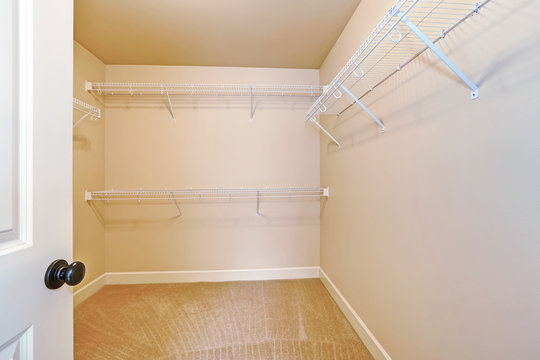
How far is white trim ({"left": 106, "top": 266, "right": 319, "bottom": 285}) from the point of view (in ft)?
8.25

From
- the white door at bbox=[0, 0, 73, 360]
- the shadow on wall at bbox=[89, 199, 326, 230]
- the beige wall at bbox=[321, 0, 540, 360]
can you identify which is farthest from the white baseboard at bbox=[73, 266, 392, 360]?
the white door at bbox=[0, 0, 73, 360]

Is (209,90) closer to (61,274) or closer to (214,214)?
(214,214)

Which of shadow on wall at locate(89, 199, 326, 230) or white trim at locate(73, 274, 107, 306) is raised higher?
shadow on wall at locate(89, 199, 326, 230)

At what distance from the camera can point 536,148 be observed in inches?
25.9

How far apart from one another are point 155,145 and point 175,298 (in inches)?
61.7

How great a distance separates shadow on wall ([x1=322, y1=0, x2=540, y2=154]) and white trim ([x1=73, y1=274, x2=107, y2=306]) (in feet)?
9.04

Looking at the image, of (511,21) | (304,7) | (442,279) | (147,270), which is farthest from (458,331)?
(147,270)

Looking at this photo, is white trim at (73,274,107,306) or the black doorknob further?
white trim at (73,274,107,306)

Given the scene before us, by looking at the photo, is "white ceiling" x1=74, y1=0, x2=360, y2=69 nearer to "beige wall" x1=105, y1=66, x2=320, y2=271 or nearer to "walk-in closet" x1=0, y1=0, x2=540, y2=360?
"walk-in closet" x1=0, y1=0, x2=540, y2=360

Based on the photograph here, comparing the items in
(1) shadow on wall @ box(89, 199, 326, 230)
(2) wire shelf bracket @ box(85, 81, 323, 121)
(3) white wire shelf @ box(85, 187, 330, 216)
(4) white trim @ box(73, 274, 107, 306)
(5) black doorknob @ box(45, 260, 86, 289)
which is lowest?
(4) white trim @ box(73, 274, 107, 306)

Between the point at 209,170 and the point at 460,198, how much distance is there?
219 cm

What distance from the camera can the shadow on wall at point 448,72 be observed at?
70 centimetres

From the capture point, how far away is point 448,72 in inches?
36.5

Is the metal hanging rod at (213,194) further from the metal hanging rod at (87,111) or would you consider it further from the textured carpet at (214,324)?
the textured carpet at (214,324)
